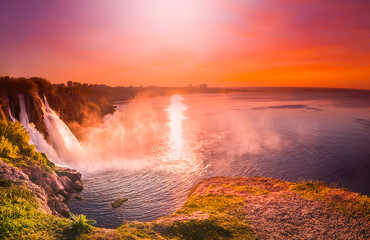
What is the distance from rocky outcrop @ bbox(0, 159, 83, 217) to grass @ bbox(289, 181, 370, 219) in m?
20.0

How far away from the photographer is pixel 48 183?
59.0 ft

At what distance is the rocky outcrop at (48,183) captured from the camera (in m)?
13.5

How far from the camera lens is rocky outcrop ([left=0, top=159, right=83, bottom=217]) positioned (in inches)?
533

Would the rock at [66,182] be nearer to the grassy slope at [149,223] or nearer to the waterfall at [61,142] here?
the grassy slope at [149,223]

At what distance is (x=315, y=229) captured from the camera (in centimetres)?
1241

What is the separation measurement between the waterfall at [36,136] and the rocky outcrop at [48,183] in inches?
252

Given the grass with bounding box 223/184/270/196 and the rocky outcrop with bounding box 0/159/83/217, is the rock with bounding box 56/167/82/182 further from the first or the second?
the grass with bounding box 223/184/270/196

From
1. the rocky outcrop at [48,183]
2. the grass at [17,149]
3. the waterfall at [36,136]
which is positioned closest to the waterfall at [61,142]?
the waterfall at [36,136]

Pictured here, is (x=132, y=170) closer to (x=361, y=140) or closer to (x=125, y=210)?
(x=125, y=210)

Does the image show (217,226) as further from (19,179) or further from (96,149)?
(96,149)

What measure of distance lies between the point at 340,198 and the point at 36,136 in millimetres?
35347

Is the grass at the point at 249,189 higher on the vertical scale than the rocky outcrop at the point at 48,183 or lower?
lower

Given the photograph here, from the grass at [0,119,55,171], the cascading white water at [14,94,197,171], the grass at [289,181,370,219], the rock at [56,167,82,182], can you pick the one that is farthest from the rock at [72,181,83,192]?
the grass at [289,181,370,219]

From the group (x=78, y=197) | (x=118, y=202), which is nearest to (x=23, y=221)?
(x=118, y=202)
